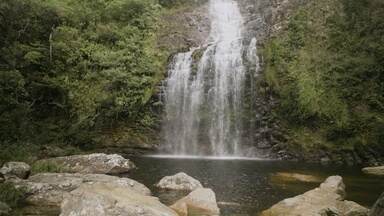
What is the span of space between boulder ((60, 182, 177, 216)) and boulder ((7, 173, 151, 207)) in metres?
1.83

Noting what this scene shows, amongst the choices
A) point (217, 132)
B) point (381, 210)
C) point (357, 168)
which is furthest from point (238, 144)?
point (381, 210)

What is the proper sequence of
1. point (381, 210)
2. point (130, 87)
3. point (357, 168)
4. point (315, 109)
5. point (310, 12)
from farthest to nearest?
point (310, 12)
point (130, 87)
point (315, 109)
point (357, 168)
point (381, 210)

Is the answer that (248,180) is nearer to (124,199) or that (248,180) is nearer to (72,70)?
(124,199)

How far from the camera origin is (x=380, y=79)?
26.6 metres

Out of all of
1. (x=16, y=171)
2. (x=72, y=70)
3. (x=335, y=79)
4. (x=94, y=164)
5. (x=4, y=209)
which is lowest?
(x=4, y=209)

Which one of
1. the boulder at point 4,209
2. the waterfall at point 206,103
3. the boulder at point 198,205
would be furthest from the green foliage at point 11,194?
the waterfall at point 206,103

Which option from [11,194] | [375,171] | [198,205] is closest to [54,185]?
[11,194]

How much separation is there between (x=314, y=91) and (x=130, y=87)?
34.6 ft

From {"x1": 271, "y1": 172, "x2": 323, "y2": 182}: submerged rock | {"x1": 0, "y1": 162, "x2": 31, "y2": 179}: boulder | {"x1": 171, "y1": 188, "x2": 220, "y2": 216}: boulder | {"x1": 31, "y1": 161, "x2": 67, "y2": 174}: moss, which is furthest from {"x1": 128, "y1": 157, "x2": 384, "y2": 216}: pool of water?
{"x1": 0, "y1": 162, "x2": 31, "y2": 179}: boulder

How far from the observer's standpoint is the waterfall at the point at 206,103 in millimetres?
27141

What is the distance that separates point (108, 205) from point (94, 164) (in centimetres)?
859

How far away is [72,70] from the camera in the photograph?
93.3 feet

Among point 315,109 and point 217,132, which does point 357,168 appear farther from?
point 217,132

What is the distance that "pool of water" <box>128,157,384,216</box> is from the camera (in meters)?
13.6
